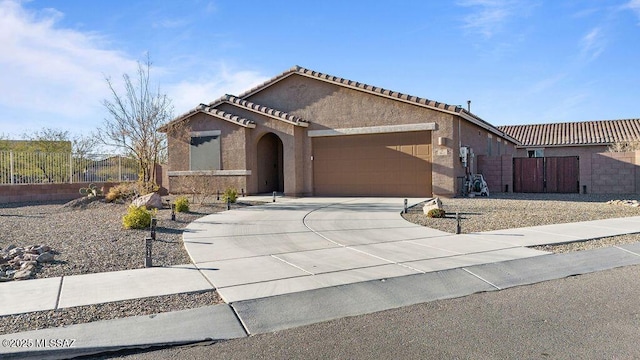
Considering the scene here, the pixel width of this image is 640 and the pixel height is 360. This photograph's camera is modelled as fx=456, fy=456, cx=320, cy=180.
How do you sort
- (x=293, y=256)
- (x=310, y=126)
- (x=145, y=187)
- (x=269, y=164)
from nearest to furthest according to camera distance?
(x=293, y=256)
(x=145, y=187)
(x=310, y=126)
(x=269, y=164)

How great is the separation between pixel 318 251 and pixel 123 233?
4.90 metres

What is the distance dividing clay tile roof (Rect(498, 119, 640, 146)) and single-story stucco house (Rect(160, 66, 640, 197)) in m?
14.1

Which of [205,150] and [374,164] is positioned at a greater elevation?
[205,150]

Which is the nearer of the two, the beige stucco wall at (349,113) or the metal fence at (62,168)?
the beige stucco wall at (349,113)

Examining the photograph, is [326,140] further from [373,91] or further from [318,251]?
[318,251]

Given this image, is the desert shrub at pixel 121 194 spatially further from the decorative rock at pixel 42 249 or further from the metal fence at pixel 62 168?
the decorative rock at pixel 42 249

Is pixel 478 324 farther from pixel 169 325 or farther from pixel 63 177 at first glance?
pixel 63 177

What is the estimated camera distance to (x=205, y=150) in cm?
2286

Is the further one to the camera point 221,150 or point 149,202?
point 221,150

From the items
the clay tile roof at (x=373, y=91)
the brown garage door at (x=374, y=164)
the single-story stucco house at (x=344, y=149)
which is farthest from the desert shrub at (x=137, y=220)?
the clay tile roof at (x=373, y=91)

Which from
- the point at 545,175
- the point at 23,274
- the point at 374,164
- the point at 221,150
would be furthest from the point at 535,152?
the point at 23,274

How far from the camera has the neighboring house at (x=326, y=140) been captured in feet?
65.4

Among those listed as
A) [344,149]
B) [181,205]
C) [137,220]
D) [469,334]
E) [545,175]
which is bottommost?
[469,334]

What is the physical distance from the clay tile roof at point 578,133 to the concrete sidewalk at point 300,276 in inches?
1055
